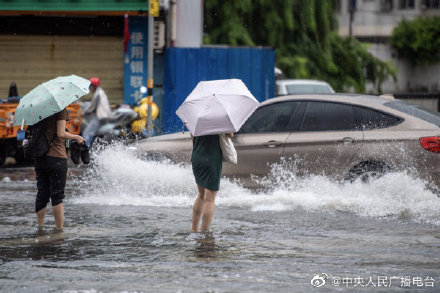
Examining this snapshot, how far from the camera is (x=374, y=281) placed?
6043mm

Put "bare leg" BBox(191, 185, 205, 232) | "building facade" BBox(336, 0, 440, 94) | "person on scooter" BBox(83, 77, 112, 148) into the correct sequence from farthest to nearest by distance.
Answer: "building facade" BBox(336, 0, 440, 94) → "person on scooter" BBox(83, 77, 112, 148) → "bare leg" BBox(191, 185, 205, 232)

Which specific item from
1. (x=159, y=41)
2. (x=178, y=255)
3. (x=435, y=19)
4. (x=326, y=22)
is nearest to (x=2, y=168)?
(x=159, y=41)

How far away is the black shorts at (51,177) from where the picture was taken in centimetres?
806

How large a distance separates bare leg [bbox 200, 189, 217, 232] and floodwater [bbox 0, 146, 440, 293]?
0.42 feet

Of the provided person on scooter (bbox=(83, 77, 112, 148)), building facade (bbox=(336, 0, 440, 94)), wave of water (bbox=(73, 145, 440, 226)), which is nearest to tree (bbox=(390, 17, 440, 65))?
building facade (bbox=(336, 0, 440, 94))

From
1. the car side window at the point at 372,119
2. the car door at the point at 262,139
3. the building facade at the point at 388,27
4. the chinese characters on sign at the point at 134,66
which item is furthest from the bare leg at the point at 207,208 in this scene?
the building facade at the point at 388,27

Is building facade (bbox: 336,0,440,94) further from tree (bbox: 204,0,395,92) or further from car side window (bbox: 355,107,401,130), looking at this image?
car side window (bbox: 355,107,401,130)

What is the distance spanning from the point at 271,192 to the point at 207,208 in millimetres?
2560

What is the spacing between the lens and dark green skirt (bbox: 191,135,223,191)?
7.74 metres

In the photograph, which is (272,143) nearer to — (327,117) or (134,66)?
(327,117)

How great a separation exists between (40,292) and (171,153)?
201 inches

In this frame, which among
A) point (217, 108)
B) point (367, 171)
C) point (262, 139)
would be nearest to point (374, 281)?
point (217, 108)

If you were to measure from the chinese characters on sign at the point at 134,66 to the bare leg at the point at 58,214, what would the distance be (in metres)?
12.5

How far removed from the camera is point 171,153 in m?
10.7
